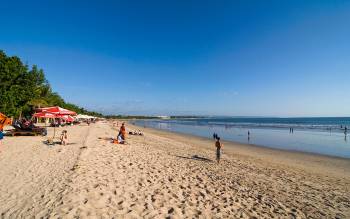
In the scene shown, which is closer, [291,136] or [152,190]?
[152,190]

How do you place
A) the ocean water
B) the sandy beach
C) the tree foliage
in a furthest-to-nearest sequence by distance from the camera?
the tree foliage → the ocean water → the sandy beach

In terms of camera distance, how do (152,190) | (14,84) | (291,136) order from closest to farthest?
(152,190) < (14,84) < (291,136)

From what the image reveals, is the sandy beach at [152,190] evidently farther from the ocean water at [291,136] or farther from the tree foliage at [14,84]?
the tree foliage at [14,84]

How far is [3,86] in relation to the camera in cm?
3322

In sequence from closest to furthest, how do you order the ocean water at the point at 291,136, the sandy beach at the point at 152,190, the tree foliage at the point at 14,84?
the sandy beach at the point at 152,190
the ocean water at the point at 291,136
the tree foliage at the point at 14,84

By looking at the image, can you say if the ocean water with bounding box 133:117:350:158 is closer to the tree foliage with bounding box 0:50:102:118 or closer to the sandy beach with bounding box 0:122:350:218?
the sandy beach with bounding box 0:122:350:218

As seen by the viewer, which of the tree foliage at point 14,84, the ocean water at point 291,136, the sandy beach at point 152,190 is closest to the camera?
the sandy beach at point 152,190

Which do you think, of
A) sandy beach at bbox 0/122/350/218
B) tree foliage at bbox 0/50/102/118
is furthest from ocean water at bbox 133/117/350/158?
tree foliage at bbox 0/50/102/118

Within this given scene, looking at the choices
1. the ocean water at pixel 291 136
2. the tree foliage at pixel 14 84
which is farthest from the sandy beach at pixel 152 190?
the tree foliage at pixel 14 84

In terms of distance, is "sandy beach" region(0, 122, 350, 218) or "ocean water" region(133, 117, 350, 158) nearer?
"sandy beach" region(0, 122, 350, 218)

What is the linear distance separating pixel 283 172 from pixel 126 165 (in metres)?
8.00

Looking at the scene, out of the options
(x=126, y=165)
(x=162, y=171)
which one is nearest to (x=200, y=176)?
(x=162, y=171)

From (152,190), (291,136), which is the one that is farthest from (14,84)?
(291,136)

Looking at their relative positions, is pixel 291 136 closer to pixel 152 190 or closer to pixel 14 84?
pixel 152 190
